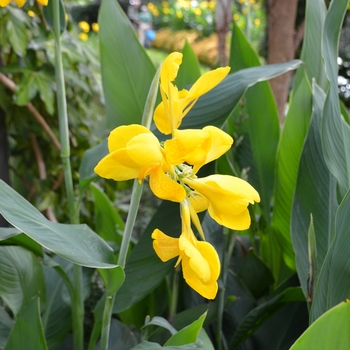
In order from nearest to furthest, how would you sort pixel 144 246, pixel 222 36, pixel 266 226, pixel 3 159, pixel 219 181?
pixel 219 181 < pixel 144 246 < pixel 266 226 < pixel 3 159 < pixel 222 36

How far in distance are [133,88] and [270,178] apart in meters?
0.31

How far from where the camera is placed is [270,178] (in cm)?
88

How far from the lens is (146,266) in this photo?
682mm

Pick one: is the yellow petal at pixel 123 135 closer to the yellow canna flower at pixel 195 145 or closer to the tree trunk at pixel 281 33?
the yellow canna flower at pixel 195 145

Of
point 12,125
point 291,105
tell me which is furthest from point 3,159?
point 291,105

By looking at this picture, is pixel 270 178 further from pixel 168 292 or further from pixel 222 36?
pixel 222 36

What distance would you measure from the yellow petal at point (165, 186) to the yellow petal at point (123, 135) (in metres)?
0.04

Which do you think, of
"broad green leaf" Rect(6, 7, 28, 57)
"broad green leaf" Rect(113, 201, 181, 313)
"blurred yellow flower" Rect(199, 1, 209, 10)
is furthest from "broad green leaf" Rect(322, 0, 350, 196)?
"blurred yellow flower" Rect(199, 1, 209, 10)

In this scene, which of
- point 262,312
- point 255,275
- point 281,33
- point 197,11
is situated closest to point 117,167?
point 262,312

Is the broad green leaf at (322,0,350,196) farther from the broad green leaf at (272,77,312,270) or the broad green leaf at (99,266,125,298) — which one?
the broad green leaf at (99,266,125,298)

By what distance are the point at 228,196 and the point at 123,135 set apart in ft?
0.33

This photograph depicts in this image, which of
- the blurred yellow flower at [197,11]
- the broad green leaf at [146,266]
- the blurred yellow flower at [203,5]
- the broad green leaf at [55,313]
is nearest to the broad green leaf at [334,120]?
the broad green leaf at [146,266]

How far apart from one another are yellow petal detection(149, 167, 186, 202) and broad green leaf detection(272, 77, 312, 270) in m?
0.45

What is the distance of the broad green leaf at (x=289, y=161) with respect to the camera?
791 millimetres
